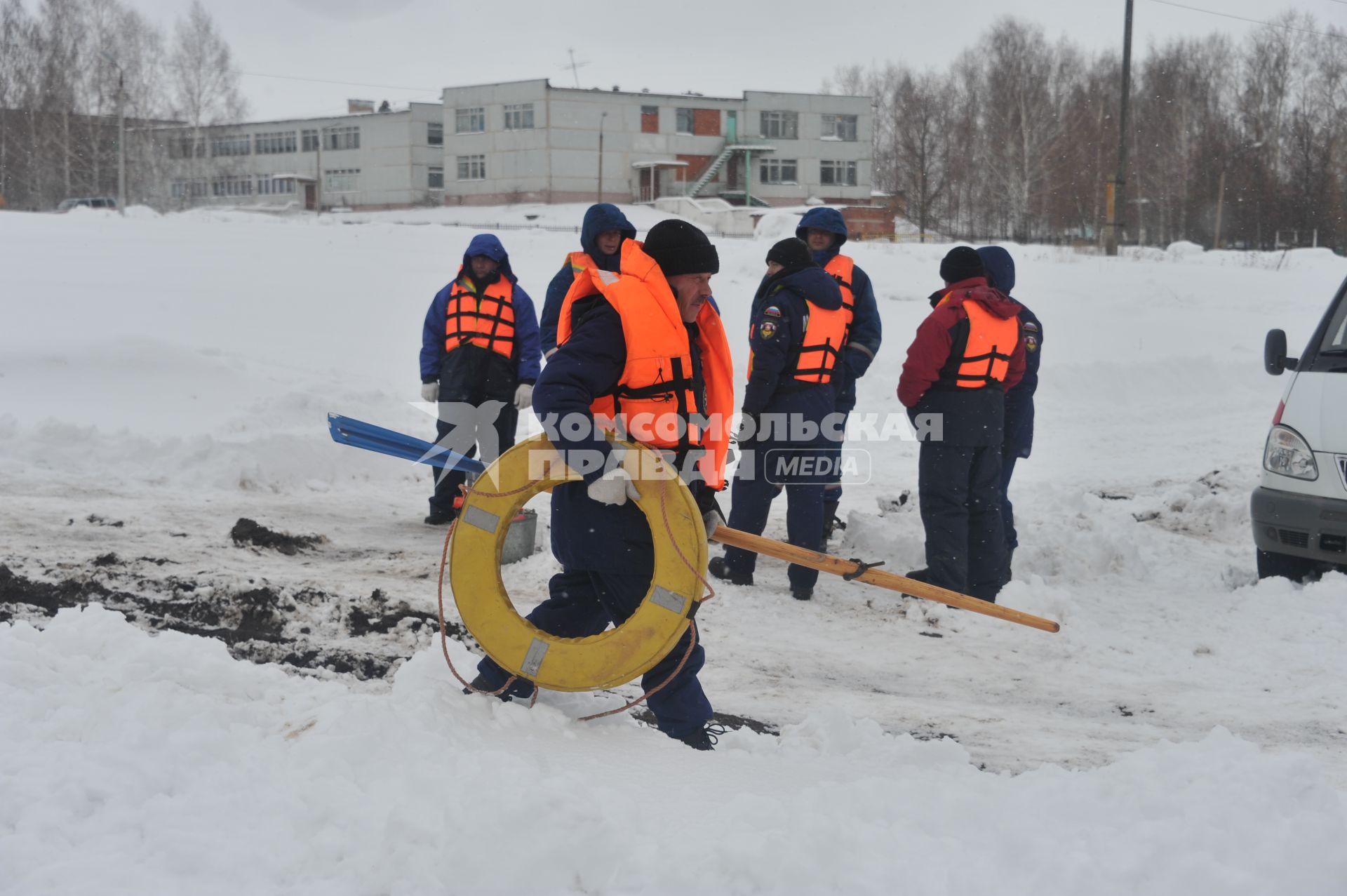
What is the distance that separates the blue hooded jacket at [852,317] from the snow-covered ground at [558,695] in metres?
0.87

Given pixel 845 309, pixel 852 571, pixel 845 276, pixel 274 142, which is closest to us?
pixel 852 571

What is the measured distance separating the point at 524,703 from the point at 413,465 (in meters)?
5.37

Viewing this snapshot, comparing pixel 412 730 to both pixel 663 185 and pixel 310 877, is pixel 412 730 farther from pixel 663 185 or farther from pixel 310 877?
pixel 663 185

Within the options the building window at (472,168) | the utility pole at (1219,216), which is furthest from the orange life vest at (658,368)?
the building window at (472,168)

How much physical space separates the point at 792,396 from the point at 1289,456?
2.60 meters

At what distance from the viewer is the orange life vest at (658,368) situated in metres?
3.46

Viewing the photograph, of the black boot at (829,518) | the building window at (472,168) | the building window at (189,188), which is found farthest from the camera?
the building window at (472,168)

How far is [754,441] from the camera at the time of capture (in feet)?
19.2

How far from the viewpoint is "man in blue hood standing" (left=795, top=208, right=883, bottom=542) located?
6.54 m

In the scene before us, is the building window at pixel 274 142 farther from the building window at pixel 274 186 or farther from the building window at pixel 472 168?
the building window at pixel 472 168

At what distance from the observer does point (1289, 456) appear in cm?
557

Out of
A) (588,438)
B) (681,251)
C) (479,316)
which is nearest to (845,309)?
(479,316)

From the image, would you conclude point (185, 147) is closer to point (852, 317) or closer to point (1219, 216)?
point (1219, 216)

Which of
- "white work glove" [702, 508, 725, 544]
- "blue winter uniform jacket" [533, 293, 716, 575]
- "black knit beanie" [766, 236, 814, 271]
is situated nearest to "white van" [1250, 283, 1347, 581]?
"black knit beanie" [766, 236, 814, 271]
